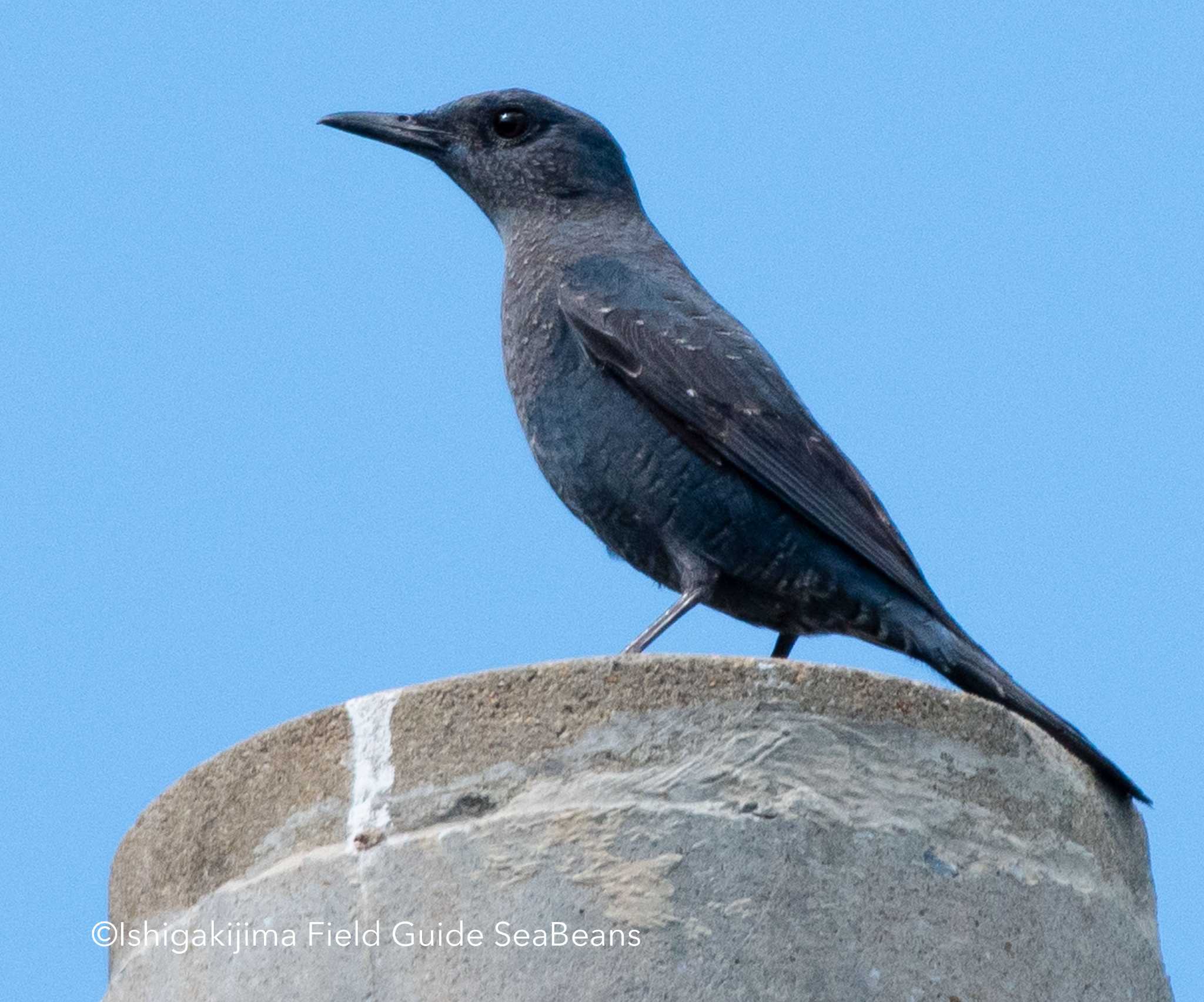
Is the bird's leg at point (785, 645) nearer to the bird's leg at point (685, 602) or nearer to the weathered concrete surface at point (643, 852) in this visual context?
the bird's leg at point (685, 602)

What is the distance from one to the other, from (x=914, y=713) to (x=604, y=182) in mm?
3082

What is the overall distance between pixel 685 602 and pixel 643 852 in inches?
69.7

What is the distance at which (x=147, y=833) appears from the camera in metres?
4.22

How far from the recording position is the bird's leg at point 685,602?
530 cm

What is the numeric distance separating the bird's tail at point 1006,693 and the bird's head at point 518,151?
2.14 meters

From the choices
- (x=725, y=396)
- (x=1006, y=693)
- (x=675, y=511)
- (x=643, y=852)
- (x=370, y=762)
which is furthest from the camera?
(x=725, y=396)

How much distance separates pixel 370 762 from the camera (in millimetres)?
3879

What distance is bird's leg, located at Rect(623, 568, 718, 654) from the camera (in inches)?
209

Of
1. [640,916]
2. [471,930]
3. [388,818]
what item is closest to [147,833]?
[388,818]

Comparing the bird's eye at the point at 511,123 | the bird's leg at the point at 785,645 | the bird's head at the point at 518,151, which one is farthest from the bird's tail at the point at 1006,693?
the bird's eye at the point at 511,123

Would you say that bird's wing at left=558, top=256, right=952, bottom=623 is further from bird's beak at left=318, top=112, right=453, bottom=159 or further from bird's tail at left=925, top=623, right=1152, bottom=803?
bird's beak at left=318, top=112, right=453, bottom=159

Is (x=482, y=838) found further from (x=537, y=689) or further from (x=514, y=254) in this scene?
(x=514, y=254)

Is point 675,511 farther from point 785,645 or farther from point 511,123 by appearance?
point 511,123

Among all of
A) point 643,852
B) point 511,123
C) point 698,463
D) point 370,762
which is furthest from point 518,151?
point 643,852
